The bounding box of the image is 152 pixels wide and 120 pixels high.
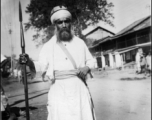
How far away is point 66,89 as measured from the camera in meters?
1.77

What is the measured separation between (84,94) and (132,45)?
382 inches

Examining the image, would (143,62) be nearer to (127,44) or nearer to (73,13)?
(127,44)

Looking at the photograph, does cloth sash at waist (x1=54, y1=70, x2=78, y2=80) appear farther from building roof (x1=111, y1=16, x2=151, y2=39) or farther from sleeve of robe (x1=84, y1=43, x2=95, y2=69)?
building roof (x1=111, y1=16, x2=151, y2=39)

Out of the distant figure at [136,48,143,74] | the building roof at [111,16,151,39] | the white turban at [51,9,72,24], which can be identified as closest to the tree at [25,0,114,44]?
the white turban at [51,9,72,24]

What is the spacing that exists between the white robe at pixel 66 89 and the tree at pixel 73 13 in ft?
6.08

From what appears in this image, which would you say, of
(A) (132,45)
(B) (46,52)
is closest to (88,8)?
(A) (132,45)

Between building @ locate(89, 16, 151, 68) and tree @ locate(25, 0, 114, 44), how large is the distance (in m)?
2.35

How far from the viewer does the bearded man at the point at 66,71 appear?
5.66ft

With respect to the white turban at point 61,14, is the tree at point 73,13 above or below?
above

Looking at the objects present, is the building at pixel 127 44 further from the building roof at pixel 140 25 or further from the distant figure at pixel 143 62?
the distant figure at pixel 143 62

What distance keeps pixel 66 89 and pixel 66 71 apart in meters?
0.17

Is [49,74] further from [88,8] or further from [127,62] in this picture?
[127,62]

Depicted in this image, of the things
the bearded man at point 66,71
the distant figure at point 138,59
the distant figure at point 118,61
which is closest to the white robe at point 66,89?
the bearded man at point 66,71

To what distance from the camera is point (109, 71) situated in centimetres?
1164
